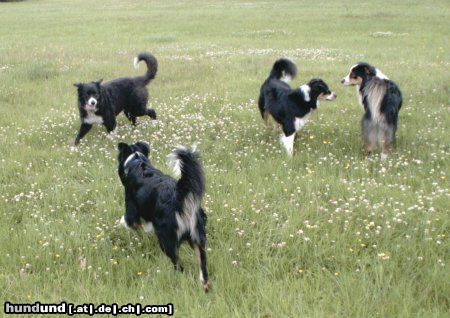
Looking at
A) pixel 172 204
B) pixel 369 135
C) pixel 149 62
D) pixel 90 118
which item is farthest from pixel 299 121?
pixel 172 204

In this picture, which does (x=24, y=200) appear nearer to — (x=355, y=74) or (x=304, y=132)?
(x=304, y=132)

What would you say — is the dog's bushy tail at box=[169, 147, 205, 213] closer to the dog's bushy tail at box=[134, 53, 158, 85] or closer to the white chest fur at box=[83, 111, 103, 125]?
the white chest fur at box=[83, 111, 103, 125]

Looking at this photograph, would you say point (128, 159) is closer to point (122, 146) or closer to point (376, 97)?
point (122, 146)

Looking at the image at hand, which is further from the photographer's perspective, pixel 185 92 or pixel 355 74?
pixel 185 92

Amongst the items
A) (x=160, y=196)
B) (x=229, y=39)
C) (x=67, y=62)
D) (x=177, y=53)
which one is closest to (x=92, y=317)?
(x=160, y=196)

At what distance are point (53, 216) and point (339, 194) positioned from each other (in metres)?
3.45

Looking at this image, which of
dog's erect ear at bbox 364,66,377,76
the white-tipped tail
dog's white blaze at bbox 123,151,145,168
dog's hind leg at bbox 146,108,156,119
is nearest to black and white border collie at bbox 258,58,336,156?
dog's erect ear at bbox 364,66,377,76

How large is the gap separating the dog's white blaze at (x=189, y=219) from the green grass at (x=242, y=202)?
416 mm

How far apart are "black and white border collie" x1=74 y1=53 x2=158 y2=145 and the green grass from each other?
371 millimetres

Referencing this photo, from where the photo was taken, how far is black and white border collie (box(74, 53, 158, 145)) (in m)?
8.16

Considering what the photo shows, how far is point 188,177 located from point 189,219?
403mm

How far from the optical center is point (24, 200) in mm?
5746

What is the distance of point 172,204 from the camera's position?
4047 millimetres
